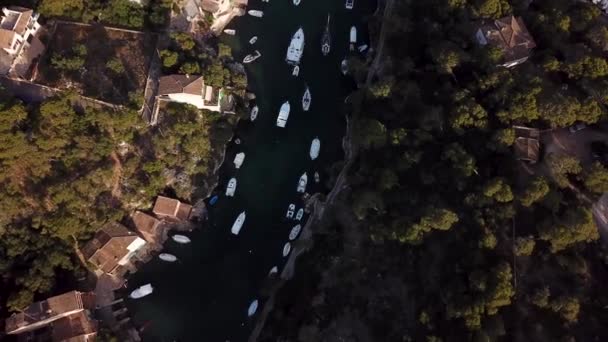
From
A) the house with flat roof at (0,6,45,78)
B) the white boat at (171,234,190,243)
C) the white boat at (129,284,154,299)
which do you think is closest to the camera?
the house with flat roof at (0,6,45,78)

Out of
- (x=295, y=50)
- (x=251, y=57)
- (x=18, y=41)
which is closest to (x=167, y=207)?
(x=251, y=57)

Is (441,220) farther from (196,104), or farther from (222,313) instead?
(196,104)

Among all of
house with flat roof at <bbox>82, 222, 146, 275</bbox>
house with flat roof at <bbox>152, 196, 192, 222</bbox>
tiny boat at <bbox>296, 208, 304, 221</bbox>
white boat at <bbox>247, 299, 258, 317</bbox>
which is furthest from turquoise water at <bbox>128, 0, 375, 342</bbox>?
house with flat roof at <bbox>152, 196, 192, 222</bbox>

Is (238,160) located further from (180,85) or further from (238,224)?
(180,85)

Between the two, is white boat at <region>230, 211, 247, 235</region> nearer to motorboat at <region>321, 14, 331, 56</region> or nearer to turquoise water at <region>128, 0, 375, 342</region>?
turquoise water at <region>128, 0, 375, 342</region>

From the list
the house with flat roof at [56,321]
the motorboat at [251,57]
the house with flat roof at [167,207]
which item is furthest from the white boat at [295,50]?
the house with flat roof at [56,321]

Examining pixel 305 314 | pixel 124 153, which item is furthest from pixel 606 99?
pixel 124 153
